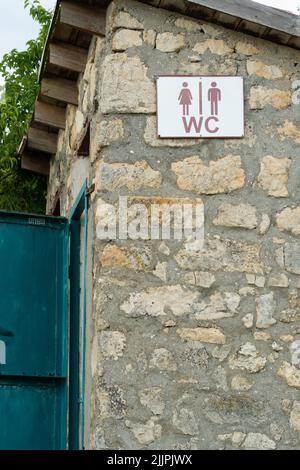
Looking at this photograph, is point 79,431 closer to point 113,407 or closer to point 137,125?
point 113,407

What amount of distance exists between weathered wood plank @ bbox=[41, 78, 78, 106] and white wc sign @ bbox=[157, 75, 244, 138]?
132 cm

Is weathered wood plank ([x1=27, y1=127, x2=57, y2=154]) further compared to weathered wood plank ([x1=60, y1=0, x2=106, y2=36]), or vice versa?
weathered wood plank ([x1=27, y1=127, x2=57, y2=154])

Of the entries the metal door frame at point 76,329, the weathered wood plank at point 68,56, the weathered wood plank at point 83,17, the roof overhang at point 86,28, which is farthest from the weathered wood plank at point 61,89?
the weathered wood plank at point 83,17

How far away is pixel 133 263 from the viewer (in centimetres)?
611

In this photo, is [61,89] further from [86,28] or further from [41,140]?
[41,140]

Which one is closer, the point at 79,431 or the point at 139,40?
the point at 139,40

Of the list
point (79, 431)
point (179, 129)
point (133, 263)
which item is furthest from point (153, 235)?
point (79, 431)

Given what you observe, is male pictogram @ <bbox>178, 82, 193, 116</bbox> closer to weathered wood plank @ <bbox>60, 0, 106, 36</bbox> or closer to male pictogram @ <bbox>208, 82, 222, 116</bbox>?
male pictogram @ <bbox>208, 82, 222, 116</bbox>

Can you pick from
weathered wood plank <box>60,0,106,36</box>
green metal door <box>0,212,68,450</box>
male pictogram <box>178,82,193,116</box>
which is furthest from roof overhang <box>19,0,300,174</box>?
green metal door <box>0,212,68,450</box>

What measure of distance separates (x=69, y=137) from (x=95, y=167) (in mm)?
1548

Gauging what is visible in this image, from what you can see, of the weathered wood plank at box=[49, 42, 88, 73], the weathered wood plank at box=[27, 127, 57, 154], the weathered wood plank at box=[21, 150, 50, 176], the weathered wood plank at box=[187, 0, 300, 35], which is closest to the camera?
the weathered wood plank at box=[187, 0, 300, 35]

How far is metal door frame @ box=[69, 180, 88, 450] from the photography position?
6.80 m

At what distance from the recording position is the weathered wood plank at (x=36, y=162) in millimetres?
9281

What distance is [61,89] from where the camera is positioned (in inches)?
298
